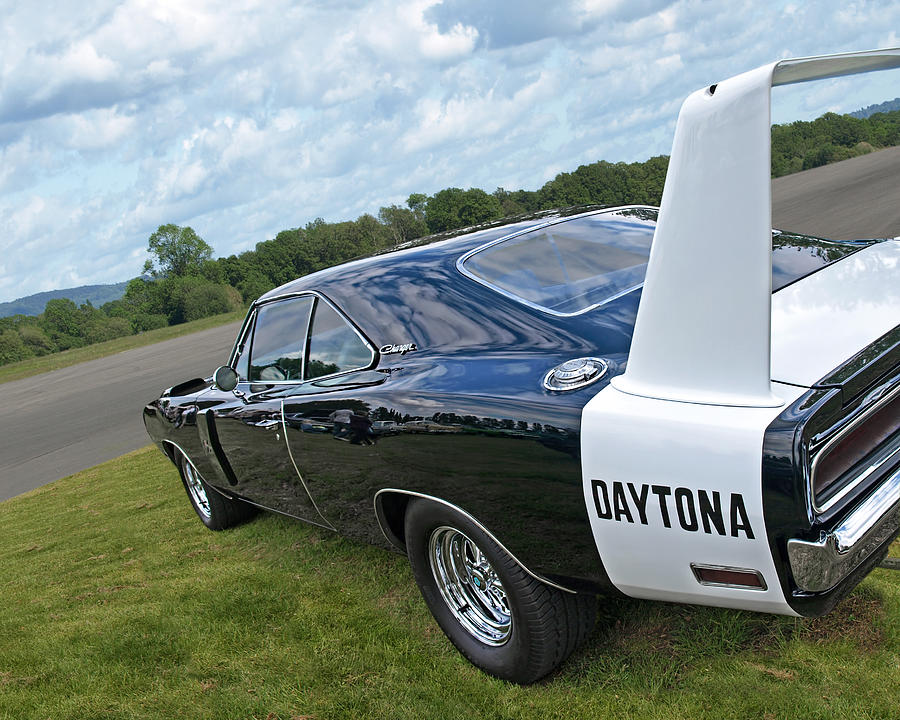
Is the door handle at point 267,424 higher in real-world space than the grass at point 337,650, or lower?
higher

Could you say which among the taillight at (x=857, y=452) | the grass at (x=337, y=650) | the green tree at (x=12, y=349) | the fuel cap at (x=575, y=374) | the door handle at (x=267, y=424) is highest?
the green tree at (x=12, y=349)

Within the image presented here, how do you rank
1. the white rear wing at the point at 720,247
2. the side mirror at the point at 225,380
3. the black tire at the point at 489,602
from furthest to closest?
the side mirror at the point at 225,380, the black tire at the point at 489,602, the white rear wing at the point at 720,247

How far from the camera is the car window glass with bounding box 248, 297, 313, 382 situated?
3713 mm

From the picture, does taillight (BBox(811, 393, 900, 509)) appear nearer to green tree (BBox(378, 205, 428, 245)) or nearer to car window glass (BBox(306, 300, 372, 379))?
car window glass (BBox(306, 300, 372, 379))

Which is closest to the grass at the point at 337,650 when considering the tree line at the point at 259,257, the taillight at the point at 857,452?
the taillight at the point at 857,452

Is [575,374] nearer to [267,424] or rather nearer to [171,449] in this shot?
[267,424]

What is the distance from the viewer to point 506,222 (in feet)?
12.4

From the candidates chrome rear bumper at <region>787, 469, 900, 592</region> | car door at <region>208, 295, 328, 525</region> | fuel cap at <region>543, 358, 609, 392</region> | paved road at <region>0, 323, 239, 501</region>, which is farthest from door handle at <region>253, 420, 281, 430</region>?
paved road at <region>0, 323, 239, 501</region>

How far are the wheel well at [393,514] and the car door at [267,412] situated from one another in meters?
0.63

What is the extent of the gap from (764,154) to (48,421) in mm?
16878

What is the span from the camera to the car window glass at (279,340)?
12.2 feet

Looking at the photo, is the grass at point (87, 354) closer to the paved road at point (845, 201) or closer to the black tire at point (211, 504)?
the paved road at point (845, 201)

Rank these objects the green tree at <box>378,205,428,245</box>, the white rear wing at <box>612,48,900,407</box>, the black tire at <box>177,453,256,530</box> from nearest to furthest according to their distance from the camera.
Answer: the white rear wing at <box>612,48,900,407</box> → the black tire at <box>177,453,256,530</box> → the green tree at <box>378,205,428,245</box>

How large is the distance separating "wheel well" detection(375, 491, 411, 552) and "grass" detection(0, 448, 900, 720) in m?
0.50
